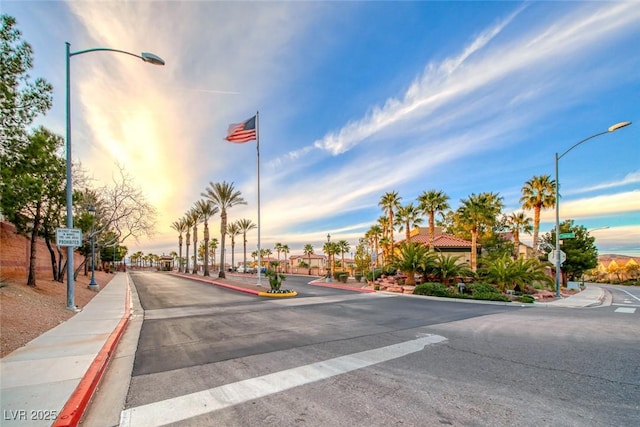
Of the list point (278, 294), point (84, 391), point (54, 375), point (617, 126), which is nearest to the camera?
point (84, 391)

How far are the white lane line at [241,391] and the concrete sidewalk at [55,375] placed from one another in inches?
28.9

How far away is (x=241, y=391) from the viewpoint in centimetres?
438

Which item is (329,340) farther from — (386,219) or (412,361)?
(386,219)

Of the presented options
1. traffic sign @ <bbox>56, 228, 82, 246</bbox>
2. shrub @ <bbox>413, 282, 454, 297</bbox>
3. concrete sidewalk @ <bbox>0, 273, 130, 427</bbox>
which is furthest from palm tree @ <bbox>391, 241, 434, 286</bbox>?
traffic sign @ <bbox>56, 228, 82, 246</bbox>

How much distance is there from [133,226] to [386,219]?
33.5 meters

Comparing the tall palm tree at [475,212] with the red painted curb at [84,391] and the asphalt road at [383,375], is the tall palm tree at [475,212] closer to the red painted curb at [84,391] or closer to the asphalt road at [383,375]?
the asphalt road at [383,375]

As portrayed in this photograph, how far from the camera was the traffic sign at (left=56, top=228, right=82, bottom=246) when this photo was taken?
10832mm

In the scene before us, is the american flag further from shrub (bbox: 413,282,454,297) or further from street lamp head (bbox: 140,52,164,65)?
shrub (bbox: 413,282,454,297)

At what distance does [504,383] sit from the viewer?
15.5 feet

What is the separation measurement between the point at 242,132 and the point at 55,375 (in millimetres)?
18114

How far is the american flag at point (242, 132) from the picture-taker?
20.7m

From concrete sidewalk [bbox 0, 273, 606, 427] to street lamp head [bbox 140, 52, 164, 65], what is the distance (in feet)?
28.9

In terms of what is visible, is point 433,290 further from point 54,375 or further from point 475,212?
point 54,375

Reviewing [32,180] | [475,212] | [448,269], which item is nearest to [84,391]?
[32,180]
